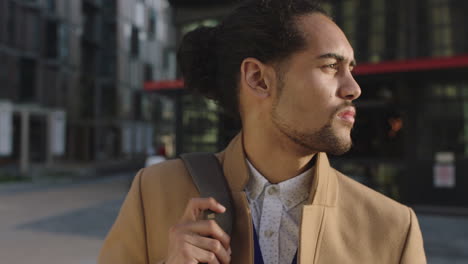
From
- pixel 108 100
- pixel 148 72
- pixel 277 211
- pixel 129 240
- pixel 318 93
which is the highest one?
pixel 148 72

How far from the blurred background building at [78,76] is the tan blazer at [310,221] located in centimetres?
1842

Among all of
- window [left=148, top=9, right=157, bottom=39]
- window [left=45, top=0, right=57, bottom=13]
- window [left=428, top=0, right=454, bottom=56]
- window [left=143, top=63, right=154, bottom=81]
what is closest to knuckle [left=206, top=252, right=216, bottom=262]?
window [left=428, top=0, right=454, bottom=56]

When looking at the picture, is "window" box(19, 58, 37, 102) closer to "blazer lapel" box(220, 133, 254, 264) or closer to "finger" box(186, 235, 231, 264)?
"blazer lapel" box(220, 133, 254, 264)

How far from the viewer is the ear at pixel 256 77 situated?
54.3 inches

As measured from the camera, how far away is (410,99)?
11445 mm

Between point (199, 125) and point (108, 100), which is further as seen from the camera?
point (108, 100)

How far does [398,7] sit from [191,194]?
12.6m

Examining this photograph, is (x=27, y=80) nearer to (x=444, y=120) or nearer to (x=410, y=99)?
(x=410, y=99)

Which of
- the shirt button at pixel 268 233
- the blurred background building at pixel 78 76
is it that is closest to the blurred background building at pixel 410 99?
the shirt button at pixel 268 233

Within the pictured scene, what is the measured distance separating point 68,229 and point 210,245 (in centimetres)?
826

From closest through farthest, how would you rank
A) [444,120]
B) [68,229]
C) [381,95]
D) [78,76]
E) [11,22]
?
[68,229] < [444,120] < [381,95] < [11,22] < [78,76]

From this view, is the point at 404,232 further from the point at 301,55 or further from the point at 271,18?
the point at 271,18

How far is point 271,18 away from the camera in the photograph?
53.5 inches

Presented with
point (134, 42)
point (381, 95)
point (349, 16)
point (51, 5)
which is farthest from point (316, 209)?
point (134, 42)
